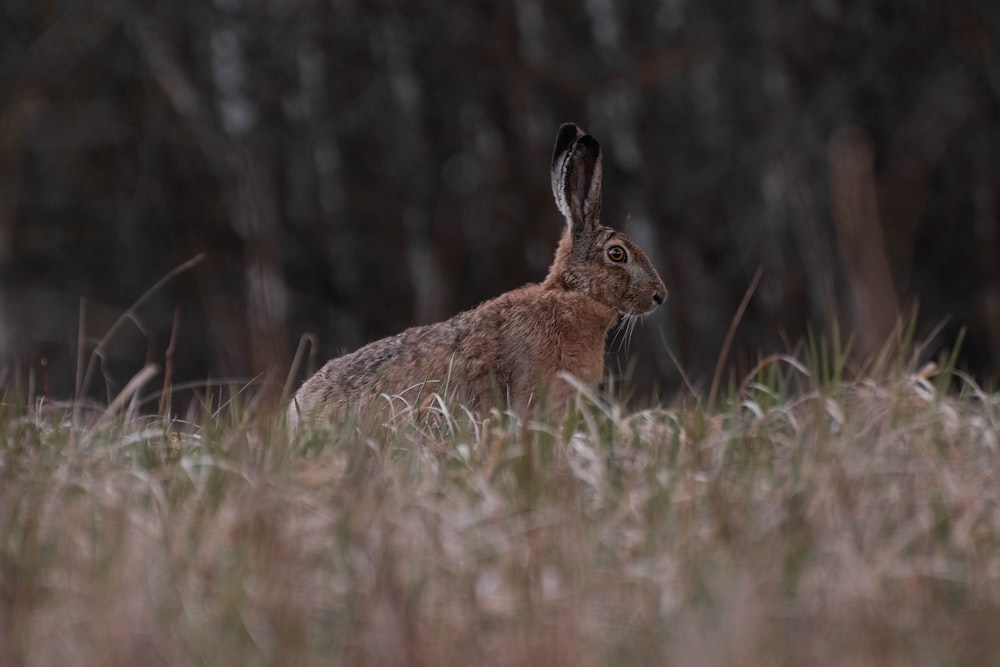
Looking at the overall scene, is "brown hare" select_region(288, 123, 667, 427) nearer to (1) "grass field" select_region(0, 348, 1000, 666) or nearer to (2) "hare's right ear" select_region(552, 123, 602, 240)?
(2) "hare's right ear" select_region(552, 123, 602, 240)

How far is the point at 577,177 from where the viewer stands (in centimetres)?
757

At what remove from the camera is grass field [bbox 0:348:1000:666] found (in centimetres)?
332

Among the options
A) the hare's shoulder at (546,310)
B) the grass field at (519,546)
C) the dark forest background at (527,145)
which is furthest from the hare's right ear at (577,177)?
the dark forest background at (527,145)

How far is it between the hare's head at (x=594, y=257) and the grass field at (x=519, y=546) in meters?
2.41

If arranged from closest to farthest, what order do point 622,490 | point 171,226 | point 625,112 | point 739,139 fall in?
point 622,490, point 625,112, point 739,139, point 171,226

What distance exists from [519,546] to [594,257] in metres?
3.89

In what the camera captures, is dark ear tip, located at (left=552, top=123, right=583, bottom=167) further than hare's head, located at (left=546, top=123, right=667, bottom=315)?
No

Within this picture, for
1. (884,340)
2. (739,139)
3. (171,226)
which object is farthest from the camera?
(171,226)

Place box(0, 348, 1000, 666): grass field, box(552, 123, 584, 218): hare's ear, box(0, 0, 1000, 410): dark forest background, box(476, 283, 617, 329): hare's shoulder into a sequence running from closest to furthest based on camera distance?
box(0, 348, 1000, 666): grass field
box(476, 283, 617, 329): hare's shoulder
box(552, 123, 584, 218): hare's ear
box(0, 0, 1000, 410): dark forest background

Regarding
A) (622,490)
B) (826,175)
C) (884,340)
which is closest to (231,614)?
(622,490)

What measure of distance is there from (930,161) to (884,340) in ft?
35.2

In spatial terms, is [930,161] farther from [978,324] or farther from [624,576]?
[624,576]

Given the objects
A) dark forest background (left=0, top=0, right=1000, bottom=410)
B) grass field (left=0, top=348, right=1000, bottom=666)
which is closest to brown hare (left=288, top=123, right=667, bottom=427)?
grass field (left=0, top=348, right=1000, bottom=666)

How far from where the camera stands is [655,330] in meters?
15.9
